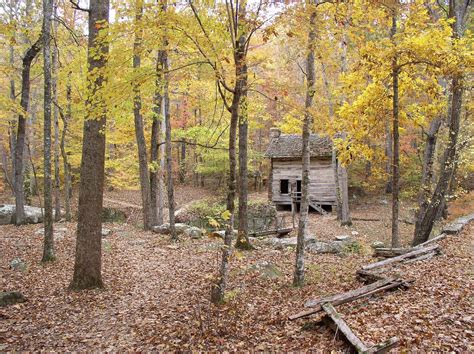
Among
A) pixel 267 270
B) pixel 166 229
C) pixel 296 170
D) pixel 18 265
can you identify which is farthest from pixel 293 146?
pixel 18 265

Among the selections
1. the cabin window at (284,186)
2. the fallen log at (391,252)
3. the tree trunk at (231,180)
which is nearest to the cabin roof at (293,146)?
the cabin window at (284,186)

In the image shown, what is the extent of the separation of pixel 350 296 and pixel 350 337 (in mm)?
1637

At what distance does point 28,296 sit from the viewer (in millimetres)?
7691

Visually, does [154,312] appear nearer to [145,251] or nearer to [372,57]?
[145,251]

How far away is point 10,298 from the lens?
725 centimetres

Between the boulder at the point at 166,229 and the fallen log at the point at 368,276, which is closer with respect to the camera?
the fallen log at the point at 368,276

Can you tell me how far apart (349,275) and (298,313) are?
10.2 ft

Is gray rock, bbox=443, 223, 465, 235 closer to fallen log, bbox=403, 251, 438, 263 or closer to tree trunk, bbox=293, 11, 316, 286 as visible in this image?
fallen log, bbox=403, 251, 438, 263

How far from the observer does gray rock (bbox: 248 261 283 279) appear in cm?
910

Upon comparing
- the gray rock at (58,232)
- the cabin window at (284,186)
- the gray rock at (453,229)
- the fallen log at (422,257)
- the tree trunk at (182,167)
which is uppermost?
the tree trunk at (182,167)

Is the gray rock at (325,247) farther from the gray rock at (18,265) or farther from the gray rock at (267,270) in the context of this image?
the gray rock at (18,265)

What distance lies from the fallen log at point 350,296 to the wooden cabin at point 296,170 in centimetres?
1805

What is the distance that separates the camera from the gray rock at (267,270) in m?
9.10

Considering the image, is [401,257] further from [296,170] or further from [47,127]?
[296,170]
